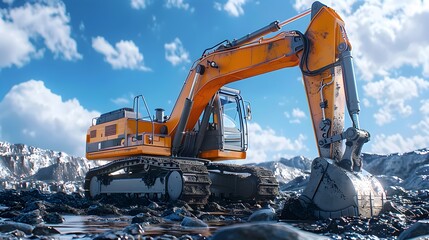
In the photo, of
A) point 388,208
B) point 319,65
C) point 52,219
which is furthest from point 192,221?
point 319,65

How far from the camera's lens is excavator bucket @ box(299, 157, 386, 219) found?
21.3 ft

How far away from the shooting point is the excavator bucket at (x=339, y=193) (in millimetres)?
6480

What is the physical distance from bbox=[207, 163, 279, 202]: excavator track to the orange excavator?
3cm

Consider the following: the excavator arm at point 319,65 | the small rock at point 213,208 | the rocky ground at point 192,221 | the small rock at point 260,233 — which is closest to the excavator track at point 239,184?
the rocky ground at point 192,221

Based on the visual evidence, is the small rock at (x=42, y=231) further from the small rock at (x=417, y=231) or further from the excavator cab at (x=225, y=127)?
the excavator cab at (x=225, y=127)

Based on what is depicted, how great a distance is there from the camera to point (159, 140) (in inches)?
437

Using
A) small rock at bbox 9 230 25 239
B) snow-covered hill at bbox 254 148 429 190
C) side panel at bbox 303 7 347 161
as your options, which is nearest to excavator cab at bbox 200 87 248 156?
side panel at bbox 303 7 347 161

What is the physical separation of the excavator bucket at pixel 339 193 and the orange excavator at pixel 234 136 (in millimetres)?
15

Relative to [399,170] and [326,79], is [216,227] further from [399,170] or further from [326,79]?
[399,170]

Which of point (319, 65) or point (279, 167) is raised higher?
point (319, 65)

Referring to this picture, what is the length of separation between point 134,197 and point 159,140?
161 centimetres

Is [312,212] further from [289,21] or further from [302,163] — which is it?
[302,163]

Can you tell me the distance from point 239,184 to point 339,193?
480 cm

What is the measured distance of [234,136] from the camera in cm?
1134
